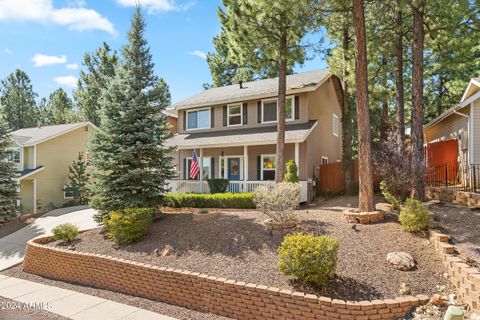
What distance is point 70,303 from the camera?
22.1ft

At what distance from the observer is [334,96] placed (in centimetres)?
2152

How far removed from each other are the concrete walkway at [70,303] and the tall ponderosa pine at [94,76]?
101 feet

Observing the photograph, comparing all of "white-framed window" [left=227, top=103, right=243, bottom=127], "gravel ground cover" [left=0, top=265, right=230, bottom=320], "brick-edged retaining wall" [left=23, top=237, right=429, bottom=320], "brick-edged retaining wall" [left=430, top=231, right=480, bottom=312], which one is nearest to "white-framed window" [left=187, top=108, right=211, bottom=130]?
"white-framed window" [left=227, top=103, right=243, bottom=127]

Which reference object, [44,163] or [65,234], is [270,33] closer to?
[65,234]

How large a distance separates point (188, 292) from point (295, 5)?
9837 mm

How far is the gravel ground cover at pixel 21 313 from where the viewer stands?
5977mm

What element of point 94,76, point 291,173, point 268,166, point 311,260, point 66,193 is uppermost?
point 94,76

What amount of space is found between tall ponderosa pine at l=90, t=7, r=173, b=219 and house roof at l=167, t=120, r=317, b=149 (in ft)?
11.7

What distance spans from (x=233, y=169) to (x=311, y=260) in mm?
13352

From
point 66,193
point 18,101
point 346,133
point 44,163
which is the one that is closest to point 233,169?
point 346,133

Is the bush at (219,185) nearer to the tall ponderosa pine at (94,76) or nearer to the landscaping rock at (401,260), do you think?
the landscaping rock at (401,260)

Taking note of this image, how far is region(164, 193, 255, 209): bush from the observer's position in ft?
43.0

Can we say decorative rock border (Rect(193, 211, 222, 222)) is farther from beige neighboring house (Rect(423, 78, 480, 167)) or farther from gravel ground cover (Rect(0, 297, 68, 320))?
beige neighboring house (Rect(423, 78, 480, 167))

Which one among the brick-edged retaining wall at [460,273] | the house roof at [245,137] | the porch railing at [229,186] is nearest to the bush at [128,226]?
the porch railing at [229,186]
